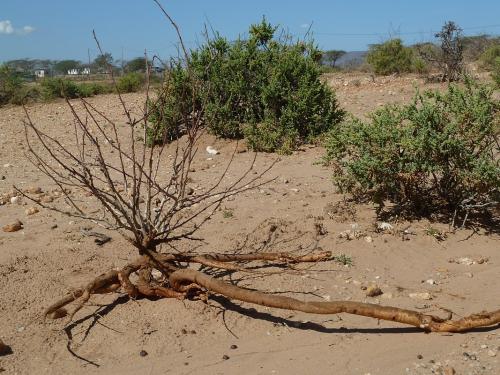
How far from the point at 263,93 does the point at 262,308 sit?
5.61 m

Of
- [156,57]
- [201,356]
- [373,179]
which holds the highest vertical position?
[156,57]

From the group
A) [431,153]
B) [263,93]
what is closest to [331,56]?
[263,93]

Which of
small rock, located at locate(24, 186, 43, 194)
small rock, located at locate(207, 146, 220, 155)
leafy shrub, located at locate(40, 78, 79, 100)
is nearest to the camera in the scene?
small rock, located at locate(24, 186, 43, 194)

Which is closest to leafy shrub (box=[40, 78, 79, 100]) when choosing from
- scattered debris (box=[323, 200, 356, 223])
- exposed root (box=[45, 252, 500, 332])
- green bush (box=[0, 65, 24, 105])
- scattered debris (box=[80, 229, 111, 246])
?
green bush (box=[0, 65, 24, 105])

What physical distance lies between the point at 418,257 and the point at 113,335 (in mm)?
2284

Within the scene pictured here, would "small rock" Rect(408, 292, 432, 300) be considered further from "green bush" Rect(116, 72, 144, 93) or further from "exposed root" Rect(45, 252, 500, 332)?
"green bush" Rect(116, 72, 144, 93)

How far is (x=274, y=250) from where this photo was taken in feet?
14.6

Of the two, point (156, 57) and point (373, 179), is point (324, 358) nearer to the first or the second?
point (156, 57)

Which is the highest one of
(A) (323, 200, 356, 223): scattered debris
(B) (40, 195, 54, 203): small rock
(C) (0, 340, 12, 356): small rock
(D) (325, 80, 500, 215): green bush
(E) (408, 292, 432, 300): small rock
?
(D) (325, 80, 500, 215): green bush

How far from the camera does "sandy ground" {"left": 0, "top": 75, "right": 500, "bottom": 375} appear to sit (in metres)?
3.07

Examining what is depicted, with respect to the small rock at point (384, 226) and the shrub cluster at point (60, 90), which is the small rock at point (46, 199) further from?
the shrub cluster at point (60, 90)

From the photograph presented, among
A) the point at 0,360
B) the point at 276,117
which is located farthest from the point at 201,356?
the point at 276,117

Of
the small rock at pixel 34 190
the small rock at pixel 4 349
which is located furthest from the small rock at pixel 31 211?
the small rock at pixel 4 349

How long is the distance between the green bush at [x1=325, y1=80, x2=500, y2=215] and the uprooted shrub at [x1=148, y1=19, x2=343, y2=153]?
332 cm
